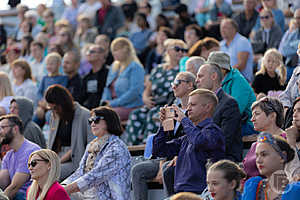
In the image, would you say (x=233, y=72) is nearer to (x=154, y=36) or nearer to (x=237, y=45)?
(x=237, y=45)

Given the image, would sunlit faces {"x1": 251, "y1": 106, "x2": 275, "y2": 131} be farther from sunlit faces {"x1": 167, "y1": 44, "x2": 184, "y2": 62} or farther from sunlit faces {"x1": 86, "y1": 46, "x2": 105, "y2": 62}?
sunlit faces {"x1": 86, "y1": 46, "x2": 105, "y2": 62}

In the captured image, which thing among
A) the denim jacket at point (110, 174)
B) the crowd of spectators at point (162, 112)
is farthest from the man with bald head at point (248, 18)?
the denim jacket at point (110, 174)

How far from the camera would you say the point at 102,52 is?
38.9ft

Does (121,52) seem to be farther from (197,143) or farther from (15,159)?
(197,143)

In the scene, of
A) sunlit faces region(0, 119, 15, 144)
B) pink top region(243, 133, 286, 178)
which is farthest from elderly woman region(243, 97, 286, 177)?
sunlit faces region(0, 119, 15, 144)

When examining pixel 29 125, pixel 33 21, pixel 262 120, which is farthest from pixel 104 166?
pixel 33 21

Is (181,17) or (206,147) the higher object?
(181,17)

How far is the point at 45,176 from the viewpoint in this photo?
23.6 feet

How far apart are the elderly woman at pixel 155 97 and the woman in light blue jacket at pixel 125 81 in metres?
0.55

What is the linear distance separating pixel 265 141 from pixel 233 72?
9.21 feet

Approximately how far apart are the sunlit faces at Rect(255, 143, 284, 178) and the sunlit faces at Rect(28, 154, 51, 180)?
249 cm

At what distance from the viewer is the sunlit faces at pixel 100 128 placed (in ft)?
25.8

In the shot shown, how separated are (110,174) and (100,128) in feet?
Result: 1.79

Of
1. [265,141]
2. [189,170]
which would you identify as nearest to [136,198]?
[189,170]
